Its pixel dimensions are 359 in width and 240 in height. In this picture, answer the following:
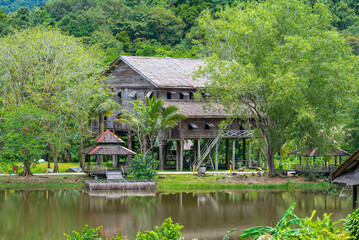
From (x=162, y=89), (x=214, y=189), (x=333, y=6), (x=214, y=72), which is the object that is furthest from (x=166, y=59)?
(x=333, y=6)

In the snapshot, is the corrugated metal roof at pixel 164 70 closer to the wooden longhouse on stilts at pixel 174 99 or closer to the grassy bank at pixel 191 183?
the wooden longhouse on stilts at pixel 174 99

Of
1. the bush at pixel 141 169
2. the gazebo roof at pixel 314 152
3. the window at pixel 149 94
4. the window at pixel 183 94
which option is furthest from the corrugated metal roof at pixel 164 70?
the gazebo roof at pixel 314 152

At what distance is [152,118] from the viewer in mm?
42750

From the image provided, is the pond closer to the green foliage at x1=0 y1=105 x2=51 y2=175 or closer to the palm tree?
the green foliage at x1=0 y1=105 x2=51 y2=175

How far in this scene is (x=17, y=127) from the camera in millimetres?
38344

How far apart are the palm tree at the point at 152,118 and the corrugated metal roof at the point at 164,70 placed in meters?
2.73

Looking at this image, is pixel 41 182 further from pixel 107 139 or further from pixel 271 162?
pixel 271 162

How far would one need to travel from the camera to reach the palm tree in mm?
42531

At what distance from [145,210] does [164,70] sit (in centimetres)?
2066

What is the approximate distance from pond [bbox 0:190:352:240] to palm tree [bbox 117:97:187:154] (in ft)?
23.3

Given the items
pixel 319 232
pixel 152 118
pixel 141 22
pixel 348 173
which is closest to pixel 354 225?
pixel 319 232

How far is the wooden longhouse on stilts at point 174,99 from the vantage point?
45750 mm

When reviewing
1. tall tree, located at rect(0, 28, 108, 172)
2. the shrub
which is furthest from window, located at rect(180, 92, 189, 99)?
the shrub

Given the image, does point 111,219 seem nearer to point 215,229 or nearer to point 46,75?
point 215,229
